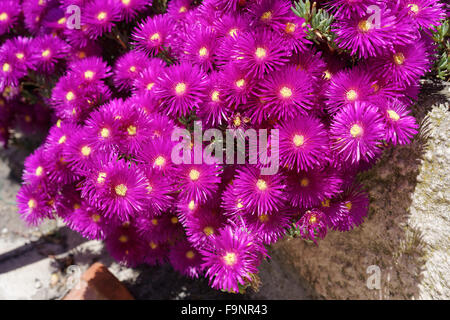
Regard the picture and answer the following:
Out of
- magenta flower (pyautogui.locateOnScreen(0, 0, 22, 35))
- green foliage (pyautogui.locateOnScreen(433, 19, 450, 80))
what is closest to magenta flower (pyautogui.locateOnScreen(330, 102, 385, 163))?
green foliage (pyautogui.locateOnScreen(433, 19, 450, 80))

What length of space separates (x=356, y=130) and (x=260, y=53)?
10.0 inches

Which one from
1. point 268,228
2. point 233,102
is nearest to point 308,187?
point 268,228

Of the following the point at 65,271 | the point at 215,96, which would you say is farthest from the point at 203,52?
the point at 65,271

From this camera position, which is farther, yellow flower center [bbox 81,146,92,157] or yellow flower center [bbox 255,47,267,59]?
yellow flower center [bbox 81,146,92,157]

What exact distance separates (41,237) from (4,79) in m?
0.80

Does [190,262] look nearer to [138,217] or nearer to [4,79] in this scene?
[138,217]

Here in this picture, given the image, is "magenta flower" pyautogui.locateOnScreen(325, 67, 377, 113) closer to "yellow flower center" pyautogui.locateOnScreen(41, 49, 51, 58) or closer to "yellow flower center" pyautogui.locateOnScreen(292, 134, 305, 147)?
"yellow flower center" pyautogui.locateOnScreen(292, 134, 305, 147)

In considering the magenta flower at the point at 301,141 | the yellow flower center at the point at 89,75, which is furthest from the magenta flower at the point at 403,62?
the yellow flower center at the point at 89,75

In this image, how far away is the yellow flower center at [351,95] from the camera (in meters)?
0.80

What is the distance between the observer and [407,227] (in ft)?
3.43

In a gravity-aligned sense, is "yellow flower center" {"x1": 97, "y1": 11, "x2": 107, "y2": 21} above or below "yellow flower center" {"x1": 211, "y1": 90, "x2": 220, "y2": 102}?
above

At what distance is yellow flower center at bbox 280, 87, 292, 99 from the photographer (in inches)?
30.3

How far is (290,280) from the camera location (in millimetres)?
1419
